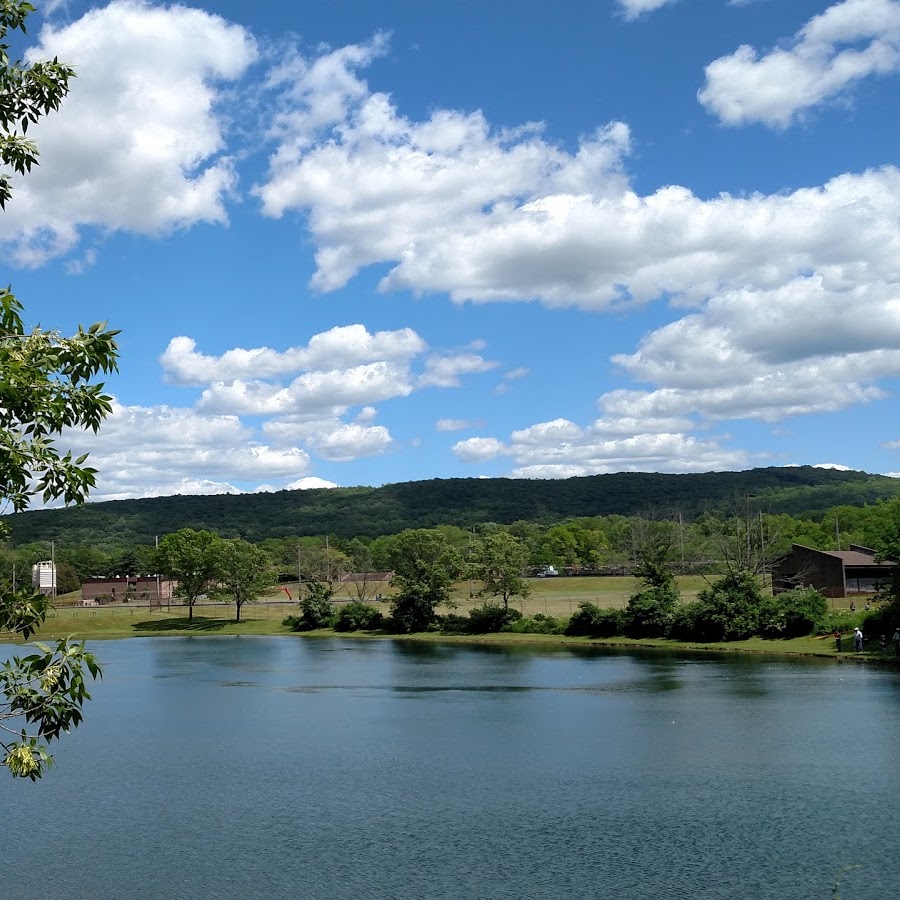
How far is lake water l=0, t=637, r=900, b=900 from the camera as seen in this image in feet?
73.6

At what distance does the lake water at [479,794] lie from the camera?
22438mm

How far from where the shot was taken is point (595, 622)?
83.9m

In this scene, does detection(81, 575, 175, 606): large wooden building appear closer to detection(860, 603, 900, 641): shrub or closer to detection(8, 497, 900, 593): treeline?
detection(8, 497, 900, 593): treeline

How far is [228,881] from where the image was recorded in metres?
22.5

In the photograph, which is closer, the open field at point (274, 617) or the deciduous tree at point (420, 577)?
the open field at point (274, 617)

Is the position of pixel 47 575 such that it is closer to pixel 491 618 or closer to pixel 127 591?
pixel 127 591

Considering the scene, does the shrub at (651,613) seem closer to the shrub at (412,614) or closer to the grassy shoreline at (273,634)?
the grassy shoreline at (273,634)

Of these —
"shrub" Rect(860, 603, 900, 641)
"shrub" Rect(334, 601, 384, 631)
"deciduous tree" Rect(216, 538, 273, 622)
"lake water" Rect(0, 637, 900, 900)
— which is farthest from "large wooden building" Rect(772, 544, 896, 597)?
"deciduous tree" Rect(216, 538, 273, 622)

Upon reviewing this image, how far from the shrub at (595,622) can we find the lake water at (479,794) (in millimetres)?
26864

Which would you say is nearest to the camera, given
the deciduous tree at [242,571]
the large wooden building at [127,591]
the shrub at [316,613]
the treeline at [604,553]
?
the shrub at [316,613]

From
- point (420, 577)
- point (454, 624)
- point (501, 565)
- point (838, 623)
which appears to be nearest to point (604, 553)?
point (420, 577)

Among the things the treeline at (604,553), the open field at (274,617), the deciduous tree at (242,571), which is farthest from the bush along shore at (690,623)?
the deciduous tree at (242,571)

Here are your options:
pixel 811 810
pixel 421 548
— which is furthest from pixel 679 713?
pixel 421 548

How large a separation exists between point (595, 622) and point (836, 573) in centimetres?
2577
